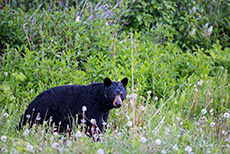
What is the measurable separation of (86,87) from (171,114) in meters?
1.53

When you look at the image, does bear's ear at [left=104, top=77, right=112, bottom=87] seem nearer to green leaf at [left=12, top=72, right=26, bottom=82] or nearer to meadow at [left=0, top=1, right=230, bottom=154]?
meadow at [left=0, top=1, right=230, bottom=154]

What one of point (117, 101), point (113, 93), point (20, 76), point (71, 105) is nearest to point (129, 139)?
point (117, 101)

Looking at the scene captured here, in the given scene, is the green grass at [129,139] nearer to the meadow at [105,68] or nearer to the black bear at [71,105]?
the meadow at [105,68]

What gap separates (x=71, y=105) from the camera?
3.74 m

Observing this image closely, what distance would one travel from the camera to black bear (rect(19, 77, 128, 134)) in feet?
12.1

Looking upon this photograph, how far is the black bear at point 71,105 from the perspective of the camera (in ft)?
12.1

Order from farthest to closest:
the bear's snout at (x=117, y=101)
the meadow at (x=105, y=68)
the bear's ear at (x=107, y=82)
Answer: the meadow at (x=105, y=68), the bear's ear at (x=107, y=82), the bear's snout at (x=117, y=101)

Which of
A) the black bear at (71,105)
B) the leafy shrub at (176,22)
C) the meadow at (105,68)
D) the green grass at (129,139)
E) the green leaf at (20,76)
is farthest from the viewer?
the leafy shrub at (176,22)

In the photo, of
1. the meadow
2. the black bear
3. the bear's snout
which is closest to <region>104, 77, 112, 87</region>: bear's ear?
the black bear

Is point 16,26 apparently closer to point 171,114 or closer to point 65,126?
point 65,126

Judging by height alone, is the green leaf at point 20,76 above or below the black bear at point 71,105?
above

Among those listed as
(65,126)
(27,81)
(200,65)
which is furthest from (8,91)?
(200,65)

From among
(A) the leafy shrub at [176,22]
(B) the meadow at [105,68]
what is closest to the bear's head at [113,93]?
(B) the meadow at [105,68]

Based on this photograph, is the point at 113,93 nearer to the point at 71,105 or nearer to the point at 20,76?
the point at 71,105
